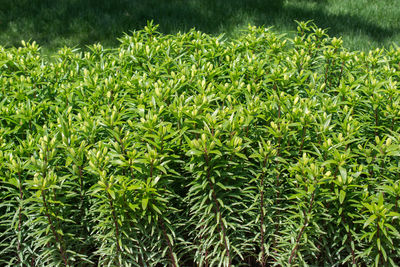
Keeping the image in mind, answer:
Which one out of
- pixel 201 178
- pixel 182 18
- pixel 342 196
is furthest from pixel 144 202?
pixel 182 18

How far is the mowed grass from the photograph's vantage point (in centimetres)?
710

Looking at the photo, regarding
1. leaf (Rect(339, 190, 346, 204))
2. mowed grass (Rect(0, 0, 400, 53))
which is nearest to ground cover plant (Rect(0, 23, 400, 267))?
leaf (Rect(339, 190, 346, 204))

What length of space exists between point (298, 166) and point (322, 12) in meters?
6.22

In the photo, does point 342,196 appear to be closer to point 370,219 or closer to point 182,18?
point 370,219

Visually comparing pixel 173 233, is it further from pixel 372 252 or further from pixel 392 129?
pixel 392 129

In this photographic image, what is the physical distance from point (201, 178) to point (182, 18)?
5.60 meters

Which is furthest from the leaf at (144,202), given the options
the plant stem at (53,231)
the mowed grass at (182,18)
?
the mowed grass at (182,18)

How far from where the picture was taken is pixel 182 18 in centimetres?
766

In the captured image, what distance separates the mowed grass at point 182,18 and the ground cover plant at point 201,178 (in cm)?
407

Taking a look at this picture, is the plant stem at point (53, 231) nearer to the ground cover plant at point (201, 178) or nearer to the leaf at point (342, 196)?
the ground cover plant at point (201, 178)

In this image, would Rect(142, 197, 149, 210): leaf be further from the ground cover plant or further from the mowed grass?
the mowed grass

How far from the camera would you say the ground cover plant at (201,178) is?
97.4 inches

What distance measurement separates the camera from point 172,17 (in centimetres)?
762

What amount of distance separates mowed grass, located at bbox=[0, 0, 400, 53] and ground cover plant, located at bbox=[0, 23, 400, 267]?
4.07 m
